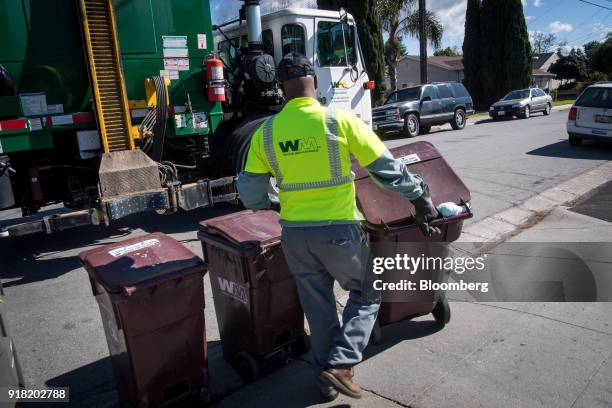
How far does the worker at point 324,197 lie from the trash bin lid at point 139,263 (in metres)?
0.50

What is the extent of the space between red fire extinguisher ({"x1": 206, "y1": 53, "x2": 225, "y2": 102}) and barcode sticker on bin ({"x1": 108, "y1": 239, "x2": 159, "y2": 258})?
3395 millimetres

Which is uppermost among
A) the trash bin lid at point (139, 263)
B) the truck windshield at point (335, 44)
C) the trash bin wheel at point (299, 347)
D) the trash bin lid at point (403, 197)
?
the truck windshield at point (335, 44)

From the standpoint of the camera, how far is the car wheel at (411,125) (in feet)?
54.6

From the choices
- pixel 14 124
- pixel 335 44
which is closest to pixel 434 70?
pixel 335 44

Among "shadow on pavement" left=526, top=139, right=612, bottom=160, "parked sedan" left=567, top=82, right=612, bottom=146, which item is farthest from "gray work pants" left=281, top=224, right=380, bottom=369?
"parked sedan" left=567, top=82, right=612, bottom=146

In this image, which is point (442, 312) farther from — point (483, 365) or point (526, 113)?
point (526, 113)

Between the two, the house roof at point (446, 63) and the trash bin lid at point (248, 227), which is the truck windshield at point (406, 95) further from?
the house roof at point (446, 63)

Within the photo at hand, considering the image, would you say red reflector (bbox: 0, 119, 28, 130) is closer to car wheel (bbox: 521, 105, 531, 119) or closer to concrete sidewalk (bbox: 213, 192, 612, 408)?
concrete sidewalk (bbox: 213, 192, 612, 408)

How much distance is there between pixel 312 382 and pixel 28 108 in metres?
3.88

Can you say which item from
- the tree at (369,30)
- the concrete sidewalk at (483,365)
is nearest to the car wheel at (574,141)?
the concrete sidewalk at (483,365)

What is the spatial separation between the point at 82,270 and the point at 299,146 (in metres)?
3.70

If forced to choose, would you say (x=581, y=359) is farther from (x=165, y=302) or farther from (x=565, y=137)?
(x=565, y=137)

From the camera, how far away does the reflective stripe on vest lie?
2.60 meters

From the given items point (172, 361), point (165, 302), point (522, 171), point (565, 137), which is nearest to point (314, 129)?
point (165, 302)
